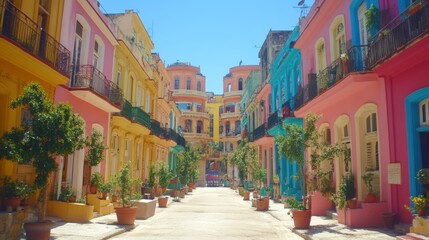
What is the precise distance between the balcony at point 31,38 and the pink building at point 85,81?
3.09 ft

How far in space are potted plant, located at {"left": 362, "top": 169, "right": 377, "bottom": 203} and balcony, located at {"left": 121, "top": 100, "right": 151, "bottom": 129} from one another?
10985mm

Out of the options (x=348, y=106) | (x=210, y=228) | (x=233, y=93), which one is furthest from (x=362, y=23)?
(x=233, y=93)

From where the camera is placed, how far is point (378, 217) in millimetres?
Result: 10500

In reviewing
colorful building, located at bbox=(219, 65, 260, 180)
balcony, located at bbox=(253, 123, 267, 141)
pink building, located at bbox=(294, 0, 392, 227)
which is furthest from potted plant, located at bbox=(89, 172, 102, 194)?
colorful building, located at bbox=(219, 65, 260, 180)

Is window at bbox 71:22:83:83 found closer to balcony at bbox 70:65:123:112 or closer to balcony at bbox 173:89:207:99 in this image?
balcony at bbox 70:65:123:112

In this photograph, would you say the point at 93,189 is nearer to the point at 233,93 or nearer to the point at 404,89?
the point at 404,89

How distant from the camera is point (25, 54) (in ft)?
30.6

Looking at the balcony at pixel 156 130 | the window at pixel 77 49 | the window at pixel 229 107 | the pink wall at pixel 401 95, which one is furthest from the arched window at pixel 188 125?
the pink wall at pixel 401 95

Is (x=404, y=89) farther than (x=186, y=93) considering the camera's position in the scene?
No

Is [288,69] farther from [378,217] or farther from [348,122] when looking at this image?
[378,217]

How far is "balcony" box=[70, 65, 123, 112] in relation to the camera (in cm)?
1318

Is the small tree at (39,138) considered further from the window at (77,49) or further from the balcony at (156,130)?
the balcony at (156,130)

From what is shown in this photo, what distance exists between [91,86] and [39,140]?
6.19 m

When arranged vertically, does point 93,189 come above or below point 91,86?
below
